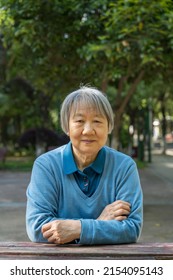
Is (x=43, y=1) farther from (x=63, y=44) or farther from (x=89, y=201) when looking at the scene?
(x=89, y=201)

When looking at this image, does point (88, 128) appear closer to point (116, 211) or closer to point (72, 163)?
point (72, 163)

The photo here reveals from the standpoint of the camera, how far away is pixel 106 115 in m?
1.91

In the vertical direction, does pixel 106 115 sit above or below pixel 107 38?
below

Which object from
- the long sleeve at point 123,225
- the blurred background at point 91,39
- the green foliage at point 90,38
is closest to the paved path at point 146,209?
the blurred background at point 91,39

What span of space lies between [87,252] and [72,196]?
0.33 metres

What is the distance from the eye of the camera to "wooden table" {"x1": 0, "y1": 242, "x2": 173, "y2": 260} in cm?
157

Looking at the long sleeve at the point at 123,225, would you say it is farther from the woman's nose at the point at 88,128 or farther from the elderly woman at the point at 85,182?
the woman's nose at the point at 88,128

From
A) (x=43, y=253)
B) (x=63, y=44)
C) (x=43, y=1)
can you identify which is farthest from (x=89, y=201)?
(x=63, y=44)

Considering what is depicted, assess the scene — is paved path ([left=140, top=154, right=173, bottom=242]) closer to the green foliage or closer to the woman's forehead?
the green foliage

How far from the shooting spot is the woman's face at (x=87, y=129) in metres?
1.87

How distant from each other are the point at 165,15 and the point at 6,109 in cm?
1566

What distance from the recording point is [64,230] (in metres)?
1.71

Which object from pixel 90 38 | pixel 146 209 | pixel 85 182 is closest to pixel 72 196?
pixel 85 182
